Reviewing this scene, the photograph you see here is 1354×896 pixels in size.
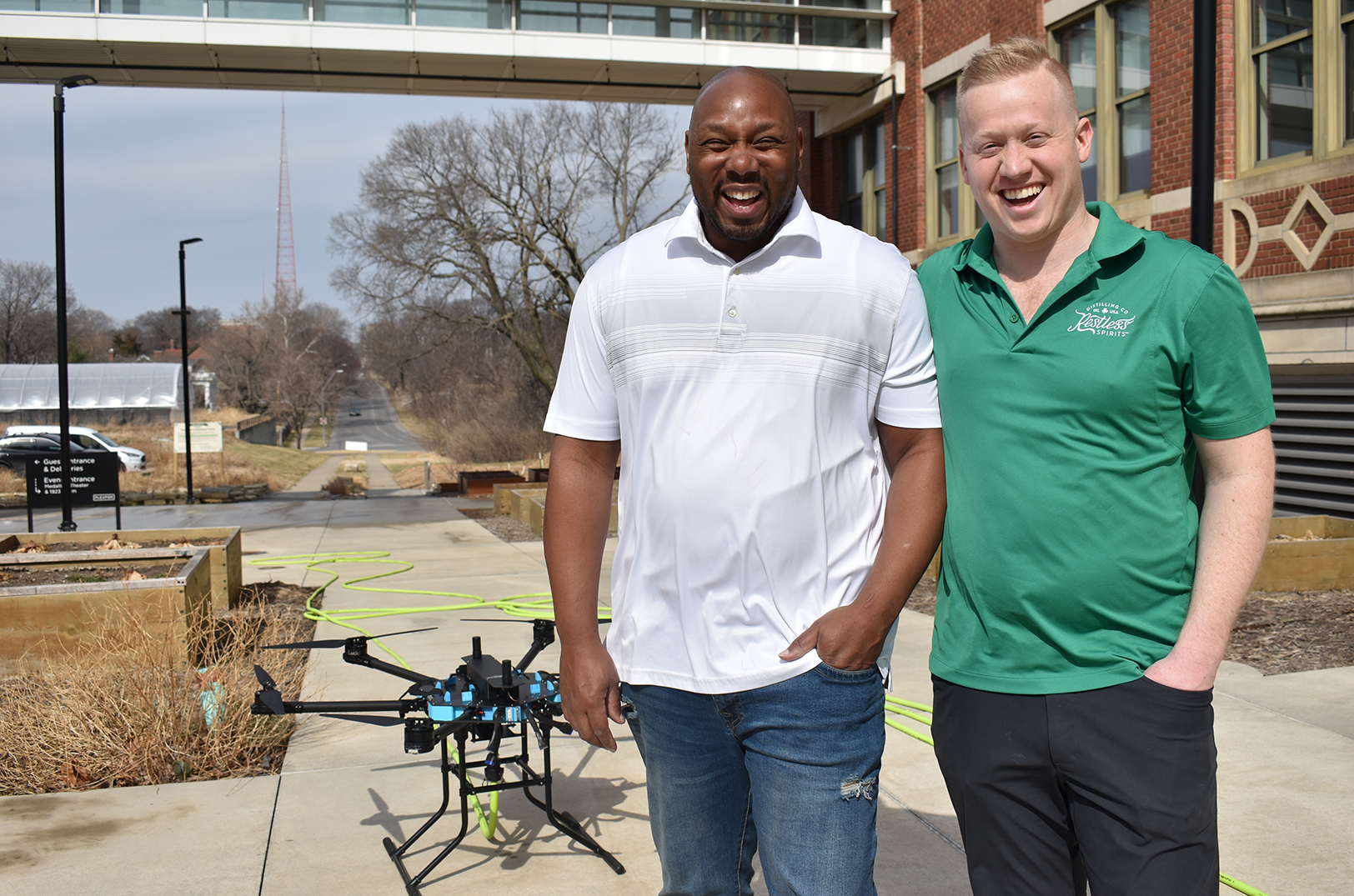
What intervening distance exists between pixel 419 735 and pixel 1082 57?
11.9 m

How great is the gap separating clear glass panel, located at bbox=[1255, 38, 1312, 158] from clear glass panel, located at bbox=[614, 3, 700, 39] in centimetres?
909

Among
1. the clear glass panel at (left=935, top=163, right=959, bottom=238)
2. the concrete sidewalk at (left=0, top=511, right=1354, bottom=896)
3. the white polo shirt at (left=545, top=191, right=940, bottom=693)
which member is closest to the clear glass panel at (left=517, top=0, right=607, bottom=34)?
the clear glass panel at (left=935, top=163, right=959, bottom=238)

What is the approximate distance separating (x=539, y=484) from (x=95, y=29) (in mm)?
9327

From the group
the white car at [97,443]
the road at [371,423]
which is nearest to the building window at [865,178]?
the white car at [97,443]

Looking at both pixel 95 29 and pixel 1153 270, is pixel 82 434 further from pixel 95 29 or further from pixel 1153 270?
pixel 1153 270

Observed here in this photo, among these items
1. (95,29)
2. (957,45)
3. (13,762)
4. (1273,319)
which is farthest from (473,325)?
Answer: (13,762)

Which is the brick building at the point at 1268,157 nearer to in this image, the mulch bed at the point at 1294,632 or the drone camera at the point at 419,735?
the mulch bed at the point at 1294,632

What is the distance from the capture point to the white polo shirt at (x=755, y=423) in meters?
2.05

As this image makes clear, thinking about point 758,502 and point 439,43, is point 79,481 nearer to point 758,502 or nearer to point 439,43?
point 439,43

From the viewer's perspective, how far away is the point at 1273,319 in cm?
994

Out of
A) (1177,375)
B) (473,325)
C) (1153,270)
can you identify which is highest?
(473,325)

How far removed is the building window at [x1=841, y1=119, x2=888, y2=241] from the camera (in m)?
16.6

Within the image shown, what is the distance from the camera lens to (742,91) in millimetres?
2100

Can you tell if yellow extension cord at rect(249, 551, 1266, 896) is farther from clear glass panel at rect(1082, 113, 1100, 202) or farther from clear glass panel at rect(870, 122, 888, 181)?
clear glass panel at rect(870, 122, 888, 181)
